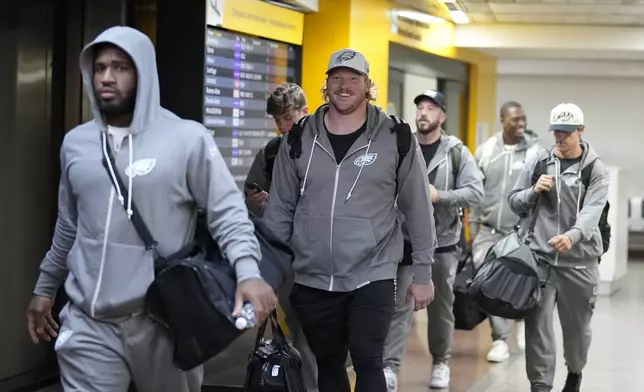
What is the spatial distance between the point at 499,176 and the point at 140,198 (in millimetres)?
6241

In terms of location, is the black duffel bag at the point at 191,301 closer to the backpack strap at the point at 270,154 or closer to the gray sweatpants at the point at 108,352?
the gray sweatpants at the point at 108,352

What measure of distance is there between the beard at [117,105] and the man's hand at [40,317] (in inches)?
29.4

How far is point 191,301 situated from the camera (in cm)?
353

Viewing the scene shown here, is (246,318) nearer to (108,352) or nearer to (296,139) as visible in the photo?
(108,352)

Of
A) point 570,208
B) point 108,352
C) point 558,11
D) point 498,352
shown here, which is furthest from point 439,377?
point 558,11

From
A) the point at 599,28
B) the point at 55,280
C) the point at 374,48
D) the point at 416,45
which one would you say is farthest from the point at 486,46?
the point at 55,280

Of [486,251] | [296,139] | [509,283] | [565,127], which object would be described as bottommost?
[486,251]

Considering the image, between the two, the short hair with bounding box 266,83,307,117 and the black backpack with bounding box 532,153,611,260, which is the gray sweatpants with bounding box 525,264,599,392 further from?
the short hair with bounding box 266,83,307,117

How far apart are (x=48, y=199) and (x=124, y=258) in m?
3.27

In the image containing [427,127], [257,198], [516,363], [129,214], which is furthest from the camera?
[516,363]

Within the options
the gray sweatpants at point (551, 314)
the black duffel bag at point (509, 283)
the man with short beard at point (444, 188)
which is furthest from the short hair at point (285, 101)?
the gray sweatpants at point (551, 314)

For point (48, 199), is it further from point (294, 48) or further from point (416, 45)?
point (416, 45)

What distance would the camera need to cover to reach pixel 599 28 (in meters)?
14.3

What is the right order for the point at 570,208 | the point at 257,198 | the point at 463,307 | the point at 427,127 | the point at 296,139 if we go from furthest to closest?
the point at 463,307, the point at 427,127, the point at 570,208, the point at 257,198, the point at 296,139
